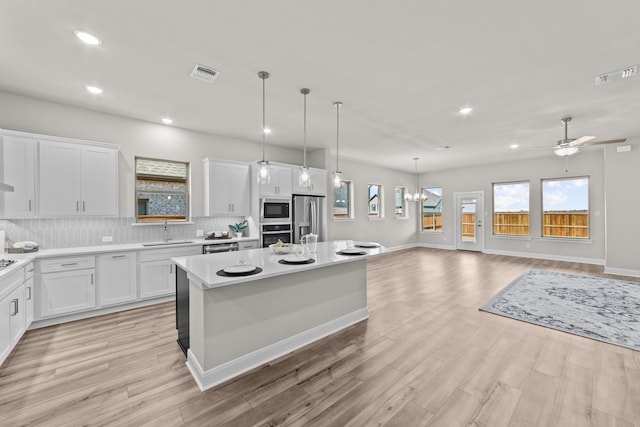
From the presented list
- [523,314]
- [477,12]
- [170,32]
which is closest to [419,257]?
[523,314]

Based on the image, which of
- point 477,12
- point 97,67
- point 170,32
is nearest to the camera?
point 477,12

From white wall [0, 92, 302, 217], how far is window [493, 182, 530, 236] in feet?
24.7

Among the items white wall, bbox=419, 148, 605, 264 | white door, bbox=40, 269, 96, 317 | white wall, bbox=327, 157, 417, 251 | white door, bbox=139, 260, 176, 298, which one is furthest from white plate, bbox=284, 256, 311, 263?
white wall, bbox=419, 148, 605, 264

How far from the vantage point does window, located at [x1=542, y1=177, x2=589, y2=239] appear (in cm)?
718

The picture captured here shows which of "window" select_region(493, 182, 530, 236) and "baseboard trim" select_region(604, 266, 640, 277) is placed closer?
"baseboard trim" select_region(604, 266, 640, 277)

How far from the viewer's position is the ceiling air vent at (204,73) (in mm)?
2842

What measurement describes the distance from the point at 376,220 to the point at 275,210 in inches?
175

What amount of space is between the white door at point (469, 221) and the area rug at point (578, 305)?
3.51 metres

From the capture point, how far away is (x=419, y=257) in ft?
26.5

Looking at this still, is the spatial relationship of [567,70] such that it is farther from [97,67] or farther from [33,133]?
[33,133]

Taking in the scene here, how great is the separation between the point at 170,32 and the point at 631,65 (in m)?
4.48

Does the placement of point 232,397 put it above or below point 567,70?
below

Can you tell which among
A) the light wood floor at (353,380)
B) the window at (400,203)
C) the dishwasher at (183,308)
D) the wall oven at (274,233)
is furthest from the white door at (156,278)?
the window at (400,203)

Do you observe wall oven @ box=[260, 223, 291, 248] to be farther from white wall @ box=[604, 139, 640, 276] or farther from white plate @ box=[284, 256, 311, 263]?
white wall @ box=[604, 139, 640, 276]
